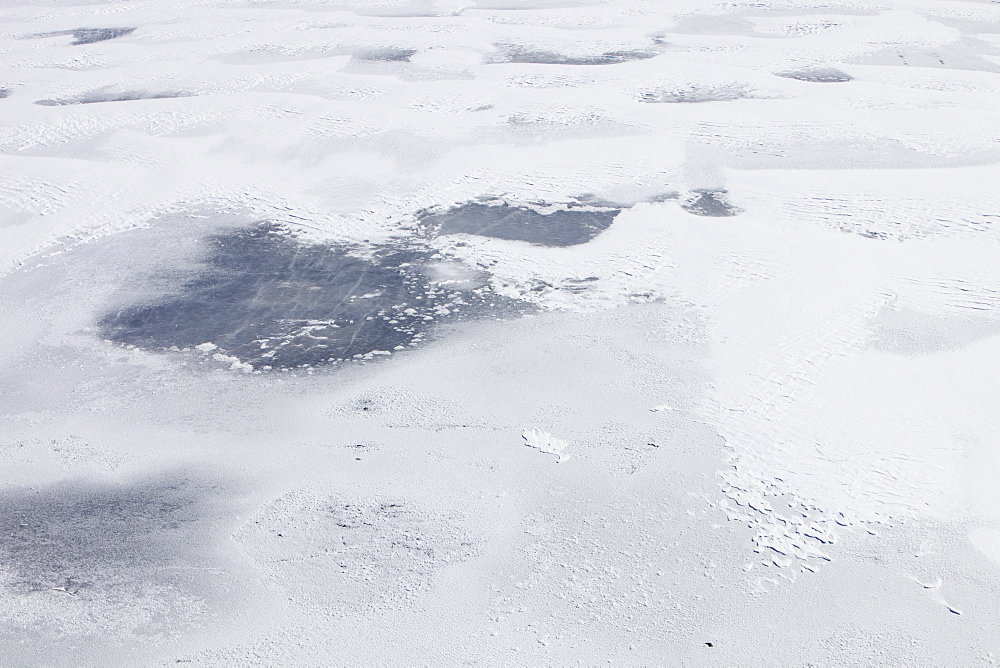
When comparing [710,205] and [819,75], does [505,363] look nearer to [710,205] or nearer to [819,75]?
[710,205]

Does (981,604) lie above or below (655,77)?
below

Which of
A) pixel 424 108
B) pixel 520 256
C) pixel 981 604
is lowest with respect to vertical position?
pixel 981 604

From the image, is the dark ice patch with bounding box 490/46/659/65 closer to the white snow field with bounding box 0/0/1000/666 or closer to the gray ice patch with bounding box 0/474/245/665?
the white snow field with bounding box 0/0/1000/666

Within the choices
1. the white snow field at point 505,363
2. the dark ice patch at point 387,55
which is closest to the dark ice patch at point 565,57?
the white snow field at point 505,363

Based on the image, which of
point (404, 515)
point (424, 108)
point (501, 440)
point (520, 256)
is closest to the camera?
point (404, 515)

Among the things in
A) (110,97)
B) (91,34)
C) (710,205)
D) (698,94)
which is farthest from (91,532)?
(91,34)

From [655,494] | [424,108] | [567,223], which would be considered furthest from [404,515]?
[424,108]

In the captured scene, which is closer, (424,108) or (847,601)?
(847,601)

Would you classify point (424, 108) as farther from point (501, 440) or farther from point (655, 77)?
point (501, 440)
